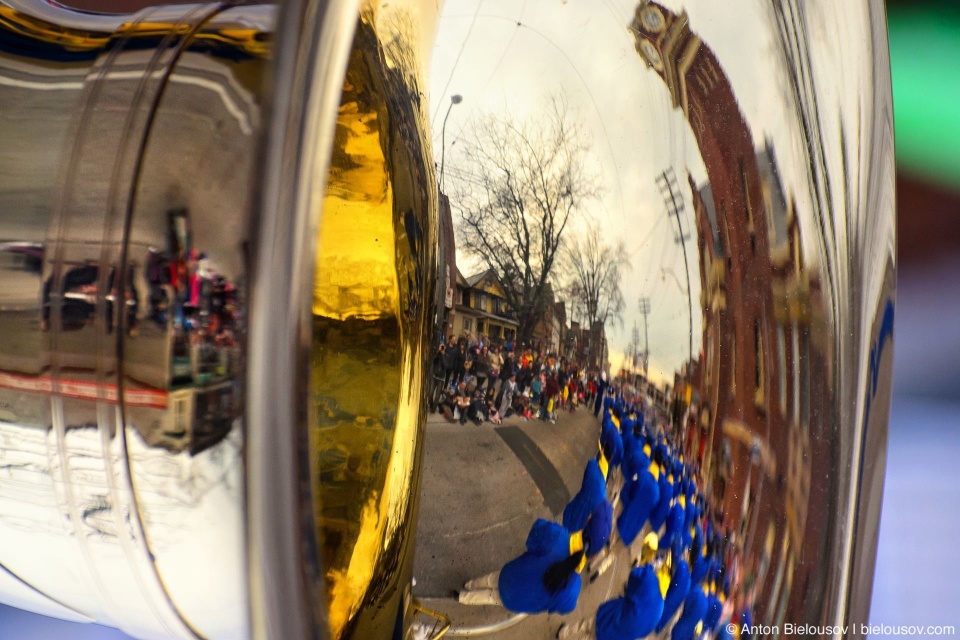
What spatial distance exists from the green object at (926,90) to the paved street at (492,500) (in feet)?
2.17

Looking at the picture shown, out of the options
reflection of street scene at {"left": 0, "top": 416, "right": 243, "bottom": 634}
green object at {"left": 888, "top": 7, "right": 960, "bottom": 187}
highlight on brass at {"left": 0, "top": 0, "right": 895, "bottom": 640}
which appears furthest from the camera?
green object at {"left": 888, "top": 7, "right": 960, "bottom": 187}

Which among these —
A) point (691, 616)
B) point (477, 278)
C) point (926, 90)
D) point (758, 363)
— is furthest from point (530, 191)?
point (926, 90)

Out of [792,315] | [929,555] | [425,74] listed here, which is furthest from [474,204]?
[929,555]

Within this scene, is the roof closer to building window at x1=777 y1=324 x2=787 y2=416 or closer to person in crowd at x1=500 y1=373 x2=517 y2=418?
person in crowd at x1=500 y1=373 x2=517 y2=418

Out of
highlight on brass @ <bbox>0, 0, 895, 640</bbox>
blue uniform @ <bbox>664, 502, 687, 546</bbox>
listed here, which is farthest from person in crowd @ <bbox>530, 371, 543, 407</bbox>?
blue uniform @ <bbox>664, 502, 687, 546</bbox>

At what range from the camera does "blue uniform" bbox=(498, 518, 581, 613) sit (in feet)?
1.29

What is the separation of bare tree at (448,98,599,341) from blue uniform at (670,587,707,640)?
0.19m

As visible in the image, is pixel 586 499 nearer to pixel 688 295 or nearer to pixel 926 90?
pixel 688 295

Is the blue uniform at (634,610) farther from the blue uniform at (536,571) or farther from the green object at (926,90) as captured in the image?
the green object at (926,90)

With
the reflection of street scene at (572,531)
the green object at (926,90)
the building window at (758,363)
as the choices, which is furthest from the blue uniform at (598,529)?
the green object at (926,90)

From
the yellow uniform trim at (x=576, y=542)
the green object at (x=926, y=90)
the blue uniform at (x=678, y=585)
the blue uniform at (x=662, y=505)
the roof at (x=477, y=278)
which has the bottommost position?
the blue uniform at (x=678, y=585)

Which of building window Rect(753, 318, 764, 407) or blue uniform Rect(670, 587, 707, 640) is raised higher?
building window Rect(753, 318, 764, 407)

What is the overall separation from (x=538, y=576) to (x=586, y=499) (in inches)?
1.9

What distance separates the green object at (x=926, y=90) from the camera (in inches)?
32.6
